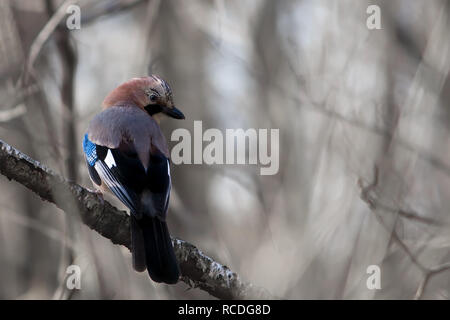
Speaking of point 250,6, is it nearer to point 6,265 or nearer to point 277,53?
point 277,53

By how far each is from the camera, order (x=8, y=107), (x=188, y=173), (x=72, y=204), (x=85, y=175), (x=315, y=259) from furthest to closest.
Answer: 1. (x=188, y=173)
2. (x=85, y=175)
3. (x=8, y=107)
4. (x=315, y=259)
5. (x=72, y=204)

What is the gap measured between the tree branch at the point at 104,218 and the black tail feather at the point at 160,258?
0.67 ft

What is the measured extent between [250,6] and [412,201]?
12.7 ft

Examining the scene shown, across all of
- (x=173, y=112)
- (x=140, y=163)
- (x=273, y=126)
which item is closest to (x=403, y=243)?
(x=140, y=163)

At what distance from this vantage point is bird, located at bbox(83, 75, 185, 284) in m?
4.23

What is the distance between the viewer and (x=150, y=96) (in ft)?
18.2

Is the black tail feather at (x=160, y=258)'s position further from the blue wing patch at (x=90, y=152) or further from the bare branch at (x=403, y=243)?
the bare branch at (x=403, y=243)

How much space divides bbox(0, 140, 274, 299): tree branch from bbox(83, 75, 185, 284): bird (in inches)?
5.6

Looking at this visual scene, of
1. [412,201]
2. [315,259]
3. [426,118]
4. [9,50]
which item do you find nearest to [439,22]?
[426,118]

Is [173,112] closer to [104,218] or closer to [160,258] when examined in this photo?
[104,218]

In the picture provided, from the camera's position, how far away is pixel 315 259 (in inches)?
211

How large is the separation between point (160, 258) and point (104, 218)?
448 mm

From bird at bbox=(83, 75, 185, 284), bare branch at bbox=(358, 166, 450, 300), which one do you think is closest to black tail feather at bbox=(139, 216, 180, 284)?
bird at bbox=(83, 75, 185, 284)

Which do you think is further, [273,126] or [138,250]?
[273,126]
